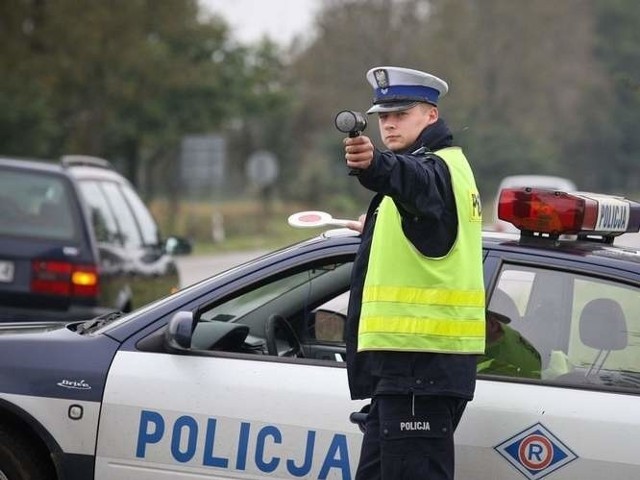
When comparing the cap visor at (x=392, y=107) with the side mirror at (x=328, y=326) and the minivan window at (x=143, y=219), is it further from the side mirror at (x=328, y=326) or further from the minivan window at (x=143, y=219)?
the minivan window at (x=143, y=219)

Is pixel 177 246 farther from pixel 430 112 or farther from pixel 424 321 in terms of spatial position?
pixel 424 321

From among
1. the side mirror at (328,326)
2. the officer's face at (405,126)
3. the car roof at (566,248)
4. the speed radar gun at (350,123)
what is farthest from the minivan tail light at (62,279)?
the speed radar gun at (350,123)

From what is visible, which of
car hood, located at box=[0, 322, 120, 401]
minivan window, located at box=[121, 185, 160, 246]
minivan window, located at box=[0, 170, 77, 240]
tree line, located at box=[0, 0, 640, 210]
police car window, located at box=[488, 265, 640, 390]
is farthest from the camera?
tree line, located at box=[0, 0, 640, 210]

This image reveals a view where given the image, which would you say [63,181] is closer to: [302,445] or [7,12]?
[302,445]

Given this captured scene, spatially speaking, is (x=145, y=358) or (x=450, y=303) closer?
(x=450, y=303)

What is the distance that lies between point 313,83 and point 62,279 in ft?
133

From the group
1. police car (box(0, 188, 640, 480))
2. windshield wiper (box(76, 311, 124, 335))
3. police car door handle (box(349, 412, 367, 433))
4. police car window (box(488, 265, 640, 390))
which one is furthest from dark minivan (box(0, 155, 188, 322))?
police car window (box(488, 265, 640, 390))

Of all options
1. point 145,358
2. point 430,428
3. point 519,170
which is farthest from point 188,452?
point 519,170

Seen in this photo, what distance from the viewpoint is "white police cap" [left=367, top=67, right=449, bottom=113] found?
157 inches

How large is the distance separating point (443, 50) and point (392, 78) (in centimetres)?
4251

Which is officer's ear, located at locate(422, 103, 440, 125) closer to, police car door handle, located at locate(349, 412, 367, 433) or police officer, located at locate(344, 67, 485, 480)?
police officer, located at locate(344, 67, 485, 480)

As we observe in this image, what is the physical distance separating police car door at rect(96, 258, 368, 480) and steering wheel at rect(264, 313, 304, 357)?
187 millimetres

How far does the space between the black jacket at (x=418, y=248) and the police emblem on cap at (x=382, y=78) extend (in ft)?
0.60

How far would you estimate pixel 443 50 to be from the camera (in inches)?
1807
